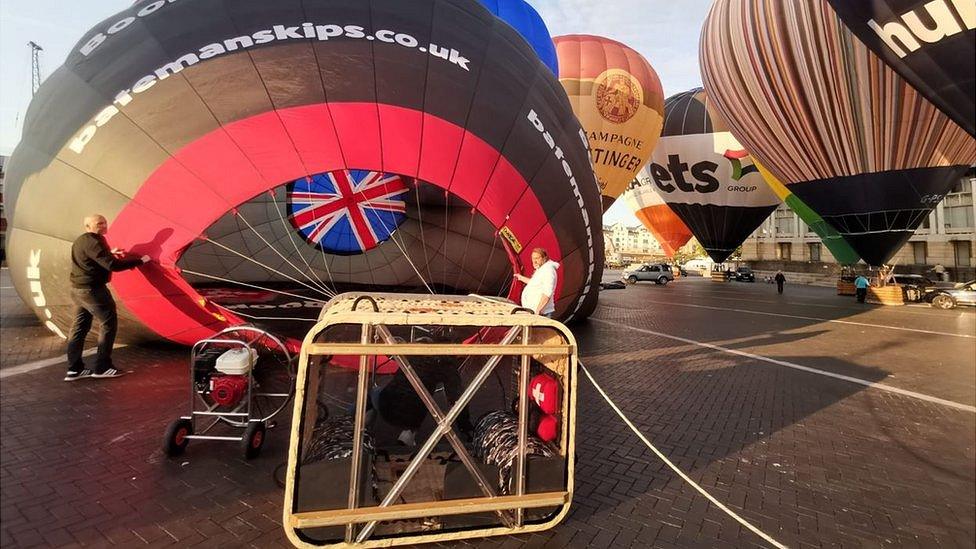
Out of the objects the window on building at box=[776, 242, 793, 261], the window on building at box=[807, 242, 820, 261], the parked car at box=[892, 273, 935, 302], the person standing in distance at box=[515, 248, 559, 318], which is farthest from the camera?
the window on building at box=[776, 242, 793, 261]

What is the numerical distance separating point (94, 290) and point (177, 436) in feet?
Result: 6.74

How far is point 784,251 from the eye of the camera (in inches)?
2335

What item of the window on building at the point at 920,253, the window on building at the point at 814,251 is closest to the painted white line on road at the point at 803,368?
the window on building at the point at 920,253

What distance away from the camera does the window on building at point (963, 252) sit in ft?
135

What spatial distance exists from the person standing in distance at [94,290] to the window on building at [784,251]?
222ft

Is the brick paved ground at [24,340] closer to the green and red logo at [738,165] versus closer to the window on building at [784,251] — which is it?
the green and red logo at [738,165]

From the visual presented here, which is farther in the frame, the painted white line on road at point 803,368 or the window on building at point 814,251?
the window on building at point 814,251

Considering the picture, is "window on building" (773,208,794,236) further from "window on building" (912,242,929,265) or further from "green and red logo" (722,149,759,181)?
"green and red logo" (722,149,759,181)

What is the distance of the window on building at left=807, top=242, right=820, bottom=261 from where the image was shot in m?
55.4

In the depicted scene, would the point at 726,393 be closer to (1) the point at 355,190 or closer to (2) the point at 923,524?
(2) the point at 923,524

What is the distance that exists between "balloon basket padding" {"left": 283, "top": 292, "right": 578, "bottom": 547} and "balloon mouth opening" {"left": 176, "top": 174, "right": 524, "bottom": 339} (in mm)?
3685

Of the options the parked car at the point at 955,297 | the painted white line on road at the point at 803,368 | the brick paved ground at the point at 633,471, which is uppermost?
the brick paved ground at the point at 633,471

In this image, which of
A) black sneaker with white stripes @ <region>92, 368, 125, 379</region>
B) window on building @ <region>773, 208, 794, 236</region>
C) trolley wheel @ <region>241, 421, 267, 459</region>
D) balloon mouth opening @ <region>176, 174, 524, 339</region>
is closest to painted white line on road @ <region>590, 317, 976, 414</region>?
balloon mouth opening @ <region>176, 174, 524, 339</region>

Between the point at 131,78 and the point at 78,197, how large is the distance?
1.27 metres
